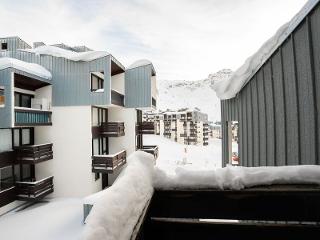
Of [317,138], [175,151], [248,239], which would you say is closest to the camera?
[248,239]

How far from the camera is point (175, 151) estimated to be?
61688mm

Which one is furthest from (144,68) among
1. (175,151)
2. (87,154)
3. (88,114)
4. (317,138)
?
(175,151)

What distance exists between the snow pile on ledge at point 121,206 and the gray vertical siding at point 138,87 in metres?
20.3

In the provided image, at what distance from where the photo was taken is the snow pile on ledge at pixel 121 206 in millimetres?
1141

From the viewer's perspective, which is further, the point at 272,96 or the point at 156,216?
the point at 272,96

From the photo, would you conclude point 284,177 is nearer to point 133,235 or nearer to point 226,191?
point 226,191

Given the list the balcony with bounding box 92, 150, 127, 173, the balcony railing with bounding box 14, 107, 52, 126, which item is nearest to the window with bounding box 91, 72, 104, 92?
the balcony railing with bounding box 14, 107, 52, 126

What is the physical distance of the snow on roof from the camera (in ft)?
43.8

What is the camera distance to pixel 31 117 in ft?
50.3

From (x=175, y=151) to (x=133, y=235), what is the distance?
6092 cm

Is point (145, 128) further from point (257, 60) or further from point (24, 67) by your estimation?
point (257, 60)

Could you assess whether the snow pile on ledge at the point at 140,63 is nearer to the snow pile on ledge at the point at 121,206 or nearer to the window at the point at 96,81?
the window at the point at 96,81

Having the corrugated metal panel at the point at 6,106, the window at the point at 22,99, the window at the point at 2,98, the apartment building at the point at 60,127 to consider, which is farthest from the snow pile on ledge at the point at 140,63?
the window at the point at 2,98

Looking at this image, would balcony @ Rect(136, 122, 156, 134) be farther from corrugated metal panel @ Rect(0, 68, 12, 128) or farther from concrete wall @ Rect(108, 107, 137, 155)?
corrugated metal panel @ Rect(0, 68, 12, 128)
